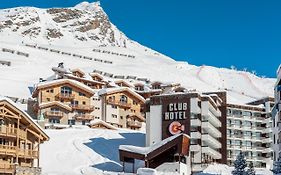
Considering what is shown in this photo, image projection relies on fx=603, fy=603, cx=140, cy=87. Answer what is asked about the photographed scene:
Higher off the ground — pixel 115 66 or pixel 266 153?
pixel 115 66

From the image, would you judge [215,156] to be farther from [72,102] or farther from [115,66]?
[115,66]

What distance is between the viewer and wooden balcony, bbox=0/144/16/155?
52.5 m

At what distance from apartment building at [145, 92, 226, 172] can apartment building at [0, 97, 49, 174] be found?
2237 cm

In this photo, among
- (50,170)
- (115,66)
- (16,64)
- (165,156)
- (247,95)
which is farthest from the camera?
(115,66)

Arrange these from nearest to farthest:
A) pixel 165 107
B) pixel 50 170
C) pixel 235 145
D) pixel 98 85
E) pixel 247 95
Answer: pixel 50 170 < pixel 165 107 < pixel 235 145 < pixel 98 85 < pixel 247 95

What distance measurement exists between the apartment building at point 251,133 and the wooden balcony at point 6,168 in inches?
1865

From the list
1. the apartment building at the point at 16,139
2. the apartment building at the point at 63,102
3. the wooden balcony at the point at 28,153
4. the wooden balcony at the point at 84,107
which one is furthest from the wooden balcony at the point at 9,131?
the wooden balcony at the point at 84,107

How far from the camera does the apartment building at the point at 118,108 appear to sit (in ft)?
336

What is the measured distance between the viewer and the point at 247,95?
178 m

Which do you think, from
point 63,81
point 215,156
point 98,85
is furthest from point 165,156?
point 98,85

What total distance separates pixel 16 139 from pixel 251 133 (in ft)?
170

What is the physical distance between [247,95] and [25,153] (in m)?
131

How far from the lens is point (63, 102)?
324 ft

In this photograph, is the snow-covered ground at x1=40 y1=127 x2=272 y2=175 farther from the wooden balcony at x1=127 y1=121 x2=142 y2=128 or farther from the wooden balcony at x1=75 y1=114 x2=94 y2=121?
the wooden balcony at x1=127 y1=121 x2=142 y2=128
